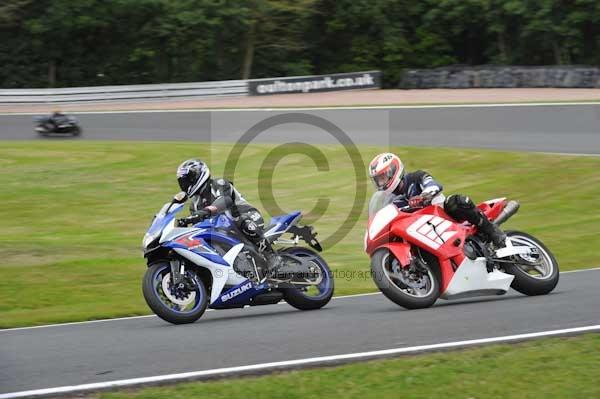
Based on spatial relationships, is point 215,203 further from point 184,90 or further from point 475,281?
point 184,90

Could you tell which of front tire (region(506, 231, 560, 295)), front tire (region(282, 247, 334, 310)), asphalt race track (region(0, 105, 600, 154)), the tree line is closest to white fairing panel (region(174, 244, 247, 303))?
front tire (region(282, 247, 334, 310))

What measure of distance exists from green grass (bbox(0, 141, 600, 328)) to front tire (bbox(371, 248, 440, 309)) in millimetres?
2704

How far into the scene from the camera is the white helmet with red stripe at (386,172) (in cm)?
927

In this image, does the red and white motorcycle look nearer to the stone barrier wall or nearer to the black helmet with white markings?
the black helmet with white markings

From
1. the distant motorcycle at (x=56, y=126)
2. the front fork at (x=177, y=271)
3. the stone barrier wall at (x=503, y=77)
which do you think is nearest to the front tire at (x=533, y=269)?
the front fork at (x=177, y=271)

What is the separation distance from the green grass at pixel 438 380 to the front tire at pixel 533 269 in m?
2.71

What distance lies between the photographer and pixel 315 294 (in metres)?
9.87

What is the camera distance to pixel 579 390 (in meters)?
6.15

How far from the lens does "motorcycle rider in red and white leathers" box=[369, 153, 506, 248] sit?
9.30 meters

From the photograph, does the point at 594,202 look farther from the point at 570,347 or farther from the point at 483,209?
the point at 570,347

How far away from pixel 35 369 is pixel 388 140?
1833cm

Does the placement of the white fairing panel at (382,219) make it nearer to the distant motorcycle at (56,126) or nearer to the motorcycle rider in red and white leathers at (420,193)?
the motorcycle rider in red and white leathers at (420,193)

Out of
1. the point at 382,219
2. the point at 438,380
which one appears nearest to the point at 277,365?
the point at 438,380

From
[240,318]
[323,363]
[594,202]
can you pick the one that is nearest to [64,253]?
[240,318]
